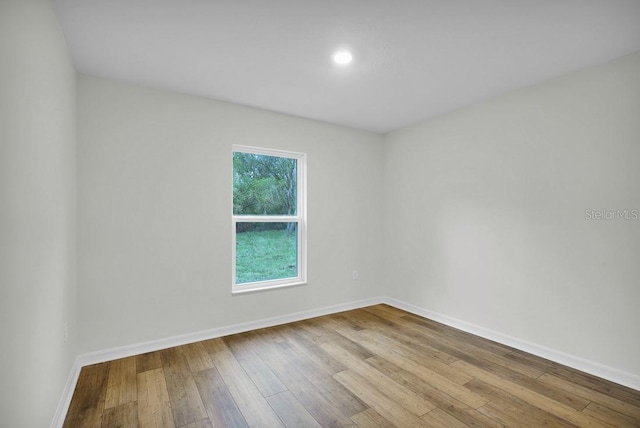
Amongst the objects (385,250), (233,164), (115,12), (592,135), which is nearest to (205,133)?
(233,164)

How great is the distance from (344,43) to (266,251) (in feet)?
7.59

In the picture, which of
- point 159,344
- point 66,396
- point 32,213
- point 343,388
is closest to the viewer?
point 32,213

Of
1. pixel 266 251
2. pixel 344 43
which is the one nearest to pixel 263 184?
pixel 266 251

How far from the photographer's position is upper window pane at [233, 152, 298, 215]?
3.35 meters

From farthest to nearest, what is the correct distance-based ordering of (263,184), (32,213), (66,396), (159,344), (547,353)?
(263,184)
(159,344)
(547,353)
(66,396)
(32,213)

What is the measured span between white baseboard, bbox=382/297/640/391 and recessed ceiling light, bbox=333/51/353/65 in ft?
9.54

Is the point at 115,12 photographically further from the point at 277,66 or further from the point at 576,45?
the point at 576,45

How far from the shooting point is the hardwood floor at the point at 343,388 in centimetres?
190

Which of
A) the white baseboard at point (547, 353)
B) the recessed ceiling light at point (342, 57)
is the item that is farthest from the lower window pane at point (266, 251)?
the recessed ceiling light at point (342, 57)

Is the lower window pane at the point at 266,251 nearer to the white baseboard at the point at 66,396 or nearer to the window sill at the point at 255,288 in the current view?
the window sill at the point at 255,288

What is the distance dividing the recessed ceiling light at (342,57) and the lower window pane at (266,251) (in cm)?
190

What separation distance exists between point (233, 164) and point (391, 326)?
2.53m

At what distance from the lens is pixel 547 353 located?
2672 mm

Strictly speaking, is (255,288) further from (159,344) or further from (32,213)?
(32,213)
